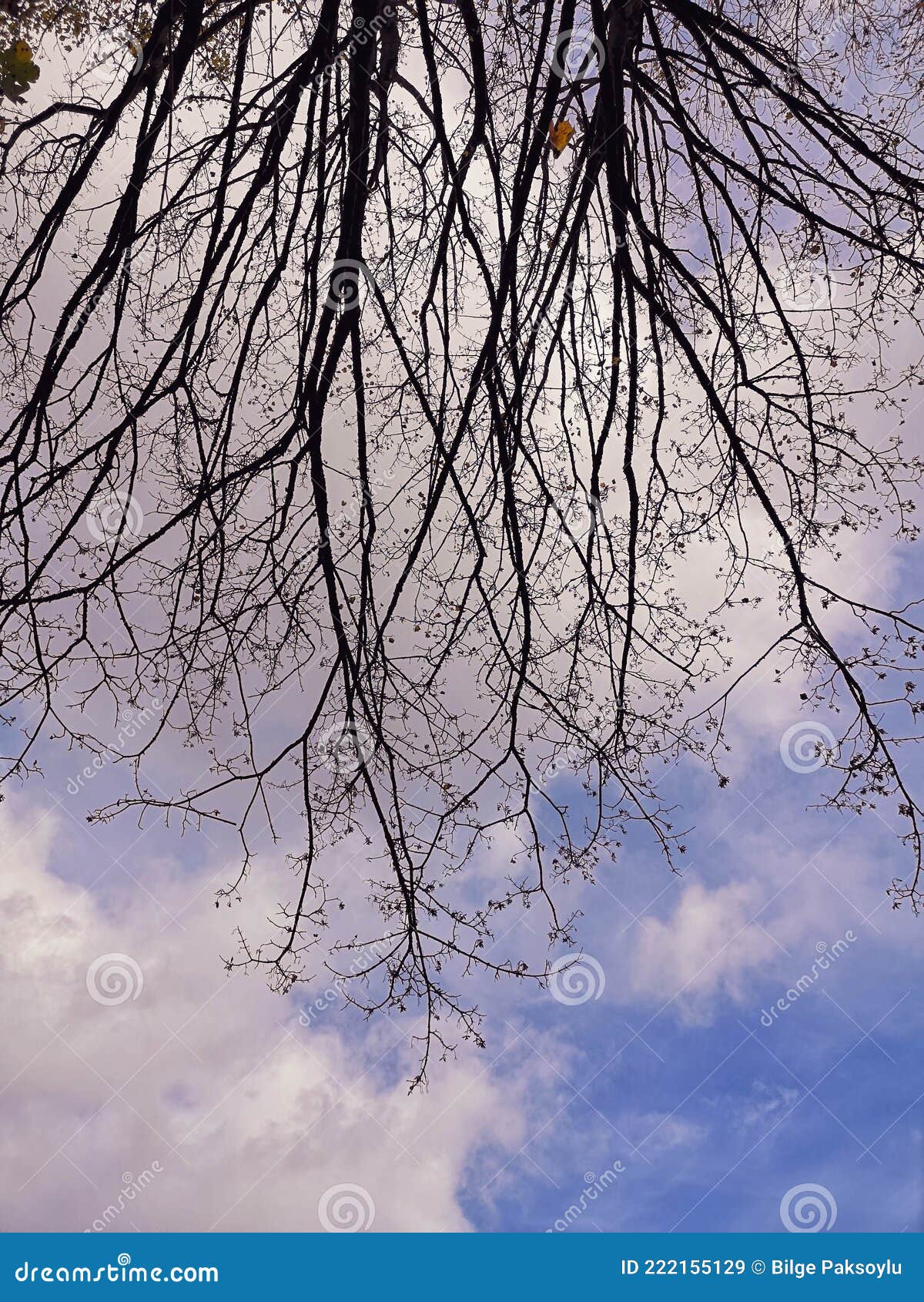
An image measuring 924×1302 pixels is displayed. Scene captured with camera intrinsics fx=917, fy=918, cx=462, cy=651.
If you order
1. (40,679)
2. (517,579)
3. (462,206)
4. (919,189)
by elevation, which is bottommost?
(40,679)

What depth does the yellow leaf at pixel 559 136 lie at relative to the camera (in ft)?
13.8

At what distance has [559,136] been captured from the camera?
4238 millimetres

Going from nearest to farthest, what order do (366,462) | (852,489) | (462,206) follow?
(462,206) < (366,462) < (852,489)

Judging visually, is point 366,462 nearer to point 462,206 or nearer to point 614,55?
point 462,206

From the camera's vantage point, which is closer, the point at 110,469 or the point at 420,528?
the point at 420,528

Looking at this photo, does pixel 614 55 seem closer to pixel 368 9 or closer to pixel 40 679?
pixel 368 9

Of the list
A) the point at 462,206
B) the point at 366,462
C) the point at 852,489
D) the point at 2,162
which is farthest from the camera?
the point at 2,162

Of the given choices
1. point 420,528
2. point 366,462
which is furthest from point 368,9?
point 420,528

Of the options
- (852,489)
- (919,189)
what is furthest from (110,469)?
(919,189)

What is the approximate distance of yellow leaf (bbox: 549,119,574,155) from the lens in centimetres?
421

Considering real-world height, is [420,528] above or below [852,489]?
A: below

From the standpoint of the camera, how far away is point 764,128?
186 inches

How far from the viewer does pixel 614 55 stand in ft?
13.3

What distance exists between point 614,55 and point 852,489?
227 centimetres
